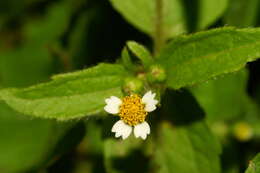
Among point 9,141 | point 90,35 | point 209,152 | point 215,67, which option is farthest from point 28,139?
point 215,67

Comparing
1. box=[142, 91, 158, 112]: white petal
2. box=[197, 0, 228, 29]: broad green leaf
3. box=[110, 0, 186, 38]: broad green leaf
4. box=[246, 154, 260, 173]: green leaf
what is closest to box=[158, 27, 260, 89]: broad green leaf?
box=[142, 91, 158, 112]: white petal

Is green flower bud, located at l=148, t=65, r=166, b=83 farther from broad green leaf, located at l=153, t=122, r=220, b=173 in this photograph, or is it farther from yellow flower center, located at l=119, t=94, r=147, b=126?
broad green leaf, located at l=153, t=122, r=220, b=173

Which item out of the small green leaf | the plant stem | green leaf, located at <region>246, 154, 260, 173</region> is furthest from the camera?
the plant stem

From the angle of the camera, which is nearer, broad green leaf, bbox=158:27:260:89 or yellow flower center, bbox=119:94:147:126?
broad green leaf, bbox=158:27:260:89

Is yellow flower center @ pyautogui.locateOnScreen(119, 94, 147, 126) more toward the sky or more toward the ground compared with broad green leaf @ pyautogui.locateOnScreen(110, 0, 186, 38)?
more toward the ground

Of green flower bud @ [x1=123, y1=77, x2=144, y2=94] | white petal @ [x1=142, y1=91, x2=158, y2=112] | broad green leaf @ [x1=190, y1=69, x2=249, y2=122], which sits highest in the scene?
broad green leaf @ [x1=190, y1=69, x2=249, y2=122]

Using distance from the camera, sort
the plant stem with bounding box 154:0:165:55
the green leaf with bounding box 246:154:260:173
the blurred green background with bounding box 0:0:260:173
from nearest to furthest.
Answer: the green leaf with bounding box 246:154:260:173
the plant stem with bounding box 154:0:165:55
the blurred green background with bounding box 0:0:260:173

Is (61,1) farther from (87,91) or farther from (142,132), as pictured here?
(142,132)
